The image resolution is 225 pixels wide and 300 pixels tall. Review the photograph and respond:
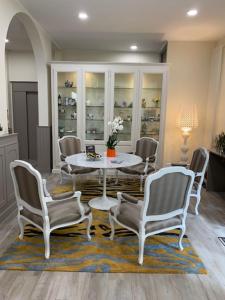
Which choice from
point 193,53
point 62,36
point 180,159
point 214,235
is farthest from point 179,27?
point 214,235

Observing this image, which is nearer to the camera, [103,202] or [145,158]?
[103,202]

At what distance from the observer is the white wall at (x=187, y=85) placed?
494cm

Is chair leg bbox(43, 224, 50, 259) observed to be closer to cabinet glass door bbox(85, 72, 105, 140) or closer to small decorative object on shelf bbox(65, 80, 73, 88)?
cabinet glass door bbox(85, 72, 105, 140)

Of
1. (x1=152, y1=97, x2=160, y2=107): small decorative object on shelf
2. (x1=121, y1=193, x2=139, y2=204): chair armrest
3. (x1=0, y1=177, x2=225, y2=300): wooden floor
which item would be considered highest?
(x1=152, y1=97, x2=160, y2=107): small decorative object on shelf

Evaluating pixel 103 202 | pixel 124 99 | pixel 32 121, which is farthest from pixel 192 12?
pixel 32 121

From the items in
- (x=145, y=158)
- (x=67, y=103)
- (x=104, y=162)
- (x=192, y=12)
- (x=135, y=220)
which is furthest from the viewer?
(x=67, y=103)

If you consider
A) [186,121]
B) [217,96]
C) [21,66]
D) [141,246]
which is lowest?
[141,246]

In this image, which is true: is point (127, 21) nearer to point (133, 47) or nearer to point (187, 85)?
point (133, 47)

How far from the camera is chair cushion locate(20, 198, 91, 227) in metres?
2.24

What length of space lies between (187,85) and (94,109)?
2157 millimetres

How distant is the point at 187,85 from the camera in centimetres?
509

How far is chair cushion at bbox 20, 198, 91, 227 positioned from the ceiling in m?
2.74

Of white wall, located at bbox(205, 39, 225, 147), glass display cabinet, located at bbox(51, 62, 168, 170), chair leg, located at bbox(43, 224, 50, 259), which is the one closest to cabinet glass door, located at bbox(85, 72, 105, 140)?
glass display cabinet, located at bbox(51, 62, 168, 170)

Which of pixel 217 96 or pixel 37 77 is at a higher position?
pixel 37 77
